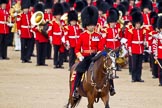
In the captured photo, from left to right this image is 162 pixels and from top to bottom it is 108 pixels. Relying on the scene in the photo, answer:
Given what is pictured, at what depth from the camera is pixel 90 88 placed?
1290 centimetres

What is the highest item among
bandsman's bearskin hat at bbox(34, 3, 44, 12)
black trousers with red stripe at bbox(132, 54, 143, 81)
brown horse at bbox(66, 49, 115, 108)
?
bandsman's bearskin hat at bbox(34, 3, 44, 12)

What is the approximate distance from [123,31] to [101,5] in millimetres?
3771

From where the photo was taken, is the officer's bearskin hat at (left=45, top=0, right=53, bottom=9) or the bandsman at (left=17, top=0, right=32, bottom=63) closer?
the bandsman at (left=17, top=0, right=32, bottom=63)

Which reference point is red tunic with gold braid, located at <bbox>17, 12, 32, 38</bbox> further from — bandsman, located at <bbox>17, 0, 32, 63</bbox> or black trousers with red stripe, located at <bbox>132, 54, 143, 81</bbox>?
black trousers with red stripe, located at <bbox>132, 54, 143, 81</bbox>

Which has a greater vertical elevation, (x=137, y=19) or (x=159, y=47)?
(x=137, y=19)

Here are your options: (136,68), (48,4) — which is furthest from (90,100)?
(48,4)

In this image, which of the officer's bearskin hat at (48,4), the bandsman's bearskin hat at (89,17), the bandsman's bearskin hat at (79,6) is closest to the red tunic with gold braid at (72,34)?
the bandsman's bearskin hat at (79,6)

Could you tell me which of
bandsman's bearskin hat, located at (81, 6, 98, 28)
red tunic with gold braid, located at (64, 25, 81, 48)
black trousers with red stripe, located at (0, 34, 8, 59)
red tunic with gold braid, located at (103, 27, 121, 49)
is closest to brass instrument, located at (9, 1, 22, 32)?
black trousers with red stripe, located at (0, 34, 8, 59)

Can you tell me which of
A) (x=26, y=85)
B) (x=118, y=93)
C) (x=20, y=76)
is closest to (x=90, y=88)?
(x=118, y=93)

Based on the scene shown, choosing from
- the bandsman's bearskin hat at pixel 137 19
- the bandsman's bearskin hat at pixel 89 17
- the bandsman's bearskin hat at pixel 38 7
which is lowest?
the bandsman's bearskin hat at pixel 137 19

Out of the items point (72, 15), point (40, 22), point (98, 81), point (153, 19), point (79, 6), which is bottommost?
point (98, 81)

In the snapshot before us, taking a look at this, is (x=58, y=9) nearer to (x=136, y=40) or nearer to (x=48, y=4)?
(x=48, y=4)

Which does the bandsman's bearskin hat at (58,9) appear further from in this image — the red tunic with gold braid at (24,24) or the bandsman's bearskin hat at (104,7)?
the bandsman's bearskin hat at (104,7)

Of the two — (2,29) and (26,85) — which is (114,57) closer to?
(26,85)
